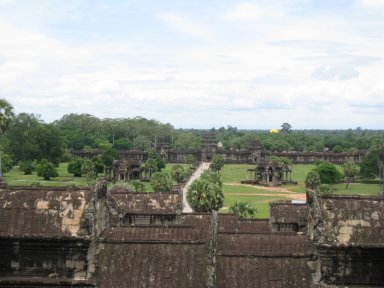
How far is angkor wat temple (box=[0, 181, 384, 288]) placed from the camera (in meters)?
14.6

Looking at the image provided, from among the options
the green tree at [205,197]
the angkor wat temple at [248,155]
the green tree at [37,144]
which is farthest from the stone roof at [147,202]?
the angkor wat temple at [248,155]

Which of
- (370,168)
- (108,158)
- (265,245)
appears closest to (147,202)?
(265,245)

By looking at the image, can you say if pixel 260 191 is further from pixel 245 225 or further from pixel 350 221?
pixel 350 221

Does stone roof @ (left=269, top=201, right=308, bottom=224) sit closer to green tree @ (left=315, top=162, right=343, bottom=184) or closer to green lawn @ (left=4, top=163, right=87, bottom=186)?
green lawn @ (left=4, top=163, right=87, bottom=186)

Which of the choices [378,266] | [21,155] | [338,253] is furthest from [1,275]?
[21,155]

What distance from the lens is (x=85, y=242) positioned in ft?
48.8

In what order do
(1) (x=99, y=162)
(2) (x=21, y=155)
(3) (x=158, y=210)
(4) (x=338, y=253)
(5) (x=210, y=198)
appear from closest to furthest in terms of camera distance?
(4) (x=338, y=253) < (3) (x=158, y=210) < (5) (x=210, y=198) < (1) (x=99, y=162) < (2) (x=21, y=155)

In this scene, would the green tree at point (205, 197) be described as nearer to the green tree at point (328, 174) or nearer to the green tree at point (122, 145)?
the green tree at point (328, 174)

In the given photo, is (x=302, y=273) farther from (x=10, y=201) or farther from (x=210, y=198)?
(x=210, y=198)

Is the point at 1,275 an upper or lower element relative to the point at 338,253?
lower

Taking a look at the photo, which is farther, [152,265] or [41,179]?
[41,179]

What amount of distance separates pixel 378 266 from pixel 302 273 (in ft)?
7.63

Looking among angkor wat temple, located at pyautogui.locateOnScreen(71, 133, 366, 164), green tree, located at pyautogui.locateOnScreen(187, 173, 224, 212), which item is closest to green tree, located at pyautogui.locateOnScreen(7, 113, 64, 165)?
angkor wat temple, located at pyautogui.locateOnScreen(71, 133, 366, 164)

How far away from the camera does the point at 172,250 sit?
50.5 feet
